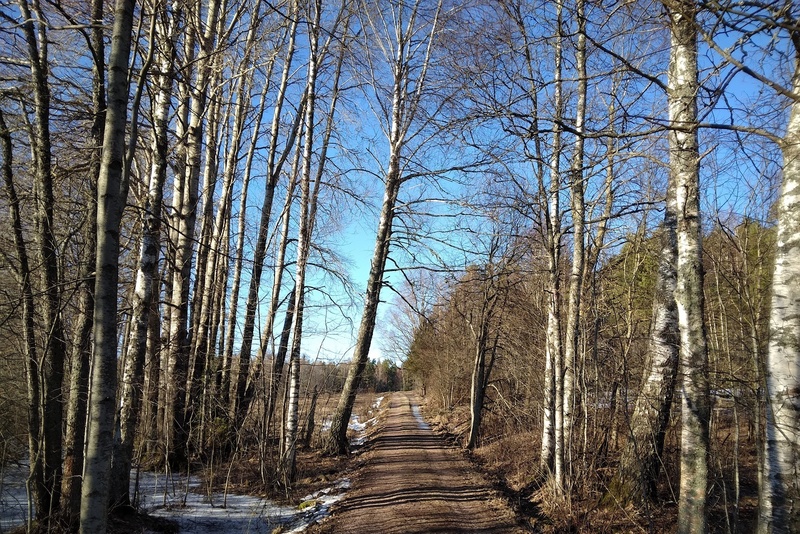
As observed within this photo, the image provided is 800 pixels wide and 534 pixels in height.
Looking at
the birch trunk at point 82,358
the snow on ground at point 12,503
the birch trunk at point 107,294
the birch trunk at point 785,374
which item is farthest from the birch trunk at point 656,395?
the snow on ground at point 12,503

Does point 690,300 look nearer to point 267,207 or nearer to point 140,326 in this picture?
point 140,326

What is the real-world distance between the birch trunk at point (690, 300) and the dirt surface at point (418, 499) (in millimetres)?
2776

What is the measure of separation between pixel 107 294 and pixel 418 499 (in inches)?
250

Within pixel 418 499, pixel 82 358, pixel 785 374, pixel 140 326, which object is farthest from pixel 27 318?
pixel 785 374

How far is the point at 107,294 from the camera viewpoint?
Answer: 302 centimetres

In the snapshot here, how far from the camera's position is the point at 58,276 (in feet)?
18.8

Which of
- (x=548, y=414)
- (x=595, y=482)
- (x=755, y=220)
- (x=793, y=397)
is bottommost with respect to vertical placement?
(x=595, y=482)

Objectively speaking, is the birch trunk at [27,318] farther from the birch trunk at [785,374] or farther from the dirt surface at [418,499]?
the birch trunk at [785,374]

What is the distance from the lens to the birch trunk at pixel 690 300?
4199 millimetres

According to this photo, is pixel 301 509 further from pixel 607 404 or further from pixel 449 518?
pixel 607 404

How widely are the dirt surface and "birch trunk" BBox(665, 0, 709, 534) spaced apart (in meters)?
2.78

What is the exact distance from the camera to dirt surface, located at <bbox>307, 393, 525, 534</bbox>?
255 inches

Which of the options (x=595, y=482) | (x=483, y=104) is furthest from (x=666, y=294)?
(x=483, y=104)

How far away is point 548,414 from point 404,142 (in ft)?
24.6
